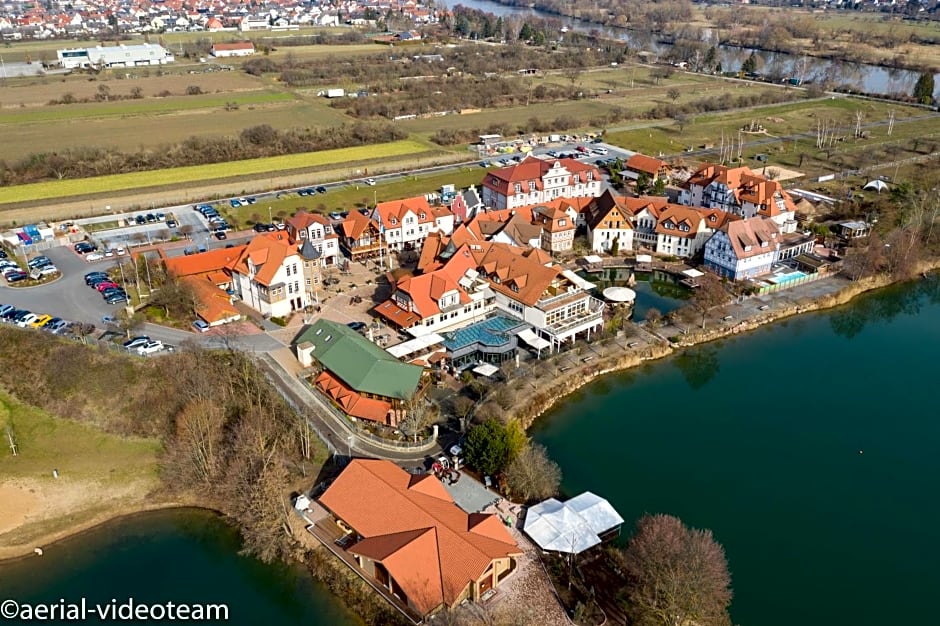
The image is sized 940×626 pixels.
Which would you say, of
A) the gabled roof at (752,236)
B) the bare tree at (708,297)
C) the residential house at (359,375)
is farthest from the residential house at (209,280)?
the gabled roof at (752,236)

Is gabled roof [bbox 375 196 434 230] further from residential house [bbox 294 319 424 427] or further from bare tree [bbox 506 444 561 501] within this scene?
bare tree [bbox 506 444 561 501]

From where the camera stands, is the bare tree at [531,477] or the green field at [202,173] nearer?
the bare tree at [531,477]

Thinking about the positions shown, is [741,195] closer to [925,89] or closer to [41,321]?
[41,321]

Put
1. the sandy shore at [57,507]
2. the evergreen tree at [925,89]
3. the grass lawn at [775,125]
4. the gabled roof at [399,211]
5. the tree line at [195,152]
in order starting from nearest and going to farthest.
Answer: the sandy shore at [57,507], the gabled roof at [399,211], the tree line at [195,152], the grass lawn at [775,125], the evergreen tree at [925,89]

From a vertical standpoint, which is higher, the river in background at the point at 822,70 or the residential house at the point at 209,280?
the river in background at the point at 822,70

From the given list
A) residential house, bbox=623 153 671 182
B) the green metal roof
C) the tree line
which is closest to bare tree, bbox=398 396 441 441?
the green metal roof

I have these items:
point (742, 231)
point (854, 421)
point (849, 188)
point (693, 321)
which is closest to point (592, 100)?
point (849, 188)

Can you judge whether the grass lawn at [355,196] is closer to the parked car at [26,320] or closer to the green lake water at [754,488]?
the parked car at [26,320]
